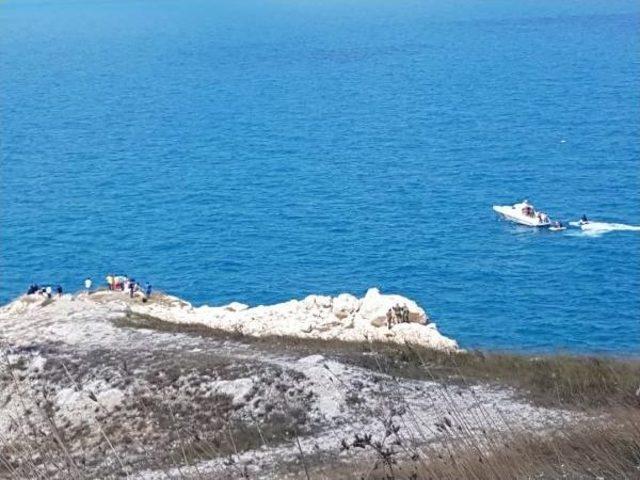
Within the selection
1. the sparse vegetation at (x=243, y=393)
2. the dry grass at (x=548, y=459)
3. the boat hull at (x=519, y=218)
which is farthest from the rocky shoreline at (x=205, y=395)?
the boat hull at (x=519, y=218)

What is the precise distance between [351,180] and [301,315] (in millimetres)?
43026

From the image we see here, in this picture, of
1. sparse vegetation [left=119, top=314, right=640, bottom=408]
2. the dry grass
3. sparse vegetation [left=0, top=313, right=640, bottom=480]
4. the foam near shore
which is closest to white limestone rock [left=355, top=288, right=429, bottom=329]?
the foam near shore

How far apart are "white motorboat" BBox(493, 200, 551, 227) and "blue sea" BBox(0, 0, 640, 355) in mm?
695

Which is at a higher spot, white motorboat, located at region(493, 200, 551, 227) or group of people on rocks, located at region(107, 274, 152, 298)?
white motorboat, located at region(493, 200, 551, 227)

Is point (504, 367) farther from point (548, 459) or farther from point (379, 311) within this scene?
point (548, 459)

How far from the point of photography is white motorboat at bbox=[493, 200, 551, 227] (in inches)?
2566

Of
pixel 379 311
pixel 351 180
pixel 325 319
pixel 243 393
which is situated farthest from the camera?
pixel 351 180

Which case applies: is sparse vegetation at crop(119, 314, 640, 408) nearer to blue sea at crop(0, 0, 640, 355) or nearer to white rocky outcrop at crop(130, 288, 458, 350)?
white rocky outcrop at crop(130, 288, 458, 350)

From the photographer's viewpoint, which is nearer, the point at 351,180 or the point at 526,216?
the point at 526,216

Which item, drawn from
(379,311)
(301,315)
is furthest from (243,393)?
(301,315)

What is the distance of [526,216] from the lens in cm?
6550

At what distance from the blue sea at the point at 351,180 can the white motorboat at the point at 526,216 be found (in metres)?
0.70

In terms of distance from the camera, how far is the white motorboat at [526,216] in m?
65.2

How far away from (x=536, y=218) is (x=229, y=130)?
46487 mm
